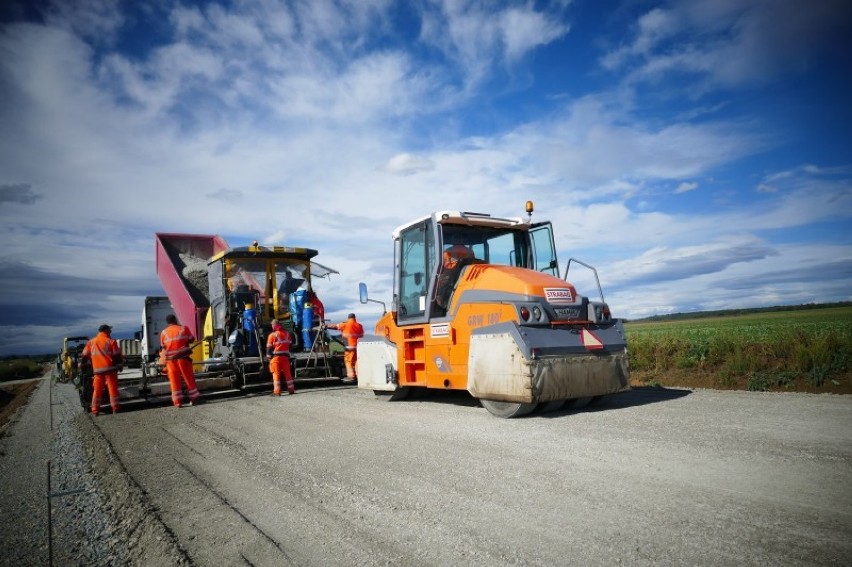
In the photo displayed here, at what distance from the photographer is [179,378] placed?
8.50 metres

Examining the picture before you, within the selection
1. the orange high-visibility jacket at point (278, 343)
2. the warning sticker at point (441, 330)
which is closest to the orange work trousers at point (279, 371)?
the orange high-visibility jacket at point (278, 343)

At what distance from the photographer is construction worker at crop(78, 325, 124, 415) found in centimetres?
816

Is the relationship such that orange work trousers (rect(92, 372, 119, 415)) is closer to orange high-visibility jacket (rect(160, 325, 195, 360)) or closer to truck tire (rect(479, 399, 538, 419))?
orange high-visibility jacket (rect(160, 325, 195, 360))

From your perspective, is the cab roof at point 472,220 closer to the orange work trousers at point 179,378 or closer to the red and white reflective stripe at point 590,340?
the red and white reflective stripe at point 590,340

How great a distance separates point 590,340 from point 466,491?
319 centimetres

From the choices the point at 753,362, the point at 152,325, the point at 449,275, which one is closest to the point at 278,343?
the point at 449,275

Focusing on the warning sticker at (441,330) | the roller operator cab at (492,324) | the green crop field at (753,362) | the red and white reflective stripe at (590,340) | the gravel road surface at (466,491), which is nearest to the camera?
the gravel road surface at (466,491)

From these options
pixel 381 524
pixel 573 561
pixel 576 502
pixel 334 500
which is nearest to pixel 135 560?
pixel 334 500

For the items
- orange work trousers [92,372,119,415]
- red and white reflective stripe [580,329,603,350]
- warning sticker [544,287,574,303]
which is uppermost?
warning sticker [544,287,574,303]

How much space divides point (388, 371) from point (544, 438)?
10.7 ft

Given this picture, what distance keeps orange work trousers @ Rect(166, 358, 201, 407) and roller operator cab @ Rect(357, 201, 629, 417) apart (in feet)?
10.1

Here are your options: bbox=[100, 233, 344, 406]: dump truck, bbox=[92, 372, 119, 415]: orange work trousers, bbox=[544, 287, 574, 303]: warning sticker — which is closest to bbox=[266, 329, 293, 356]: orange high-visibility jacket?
bbox=[100, 233, 344, 406]: dump truck

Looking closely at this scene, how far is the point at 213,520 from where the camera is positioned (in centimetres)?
303

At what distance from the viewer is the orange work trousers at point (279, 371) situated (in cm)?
924
